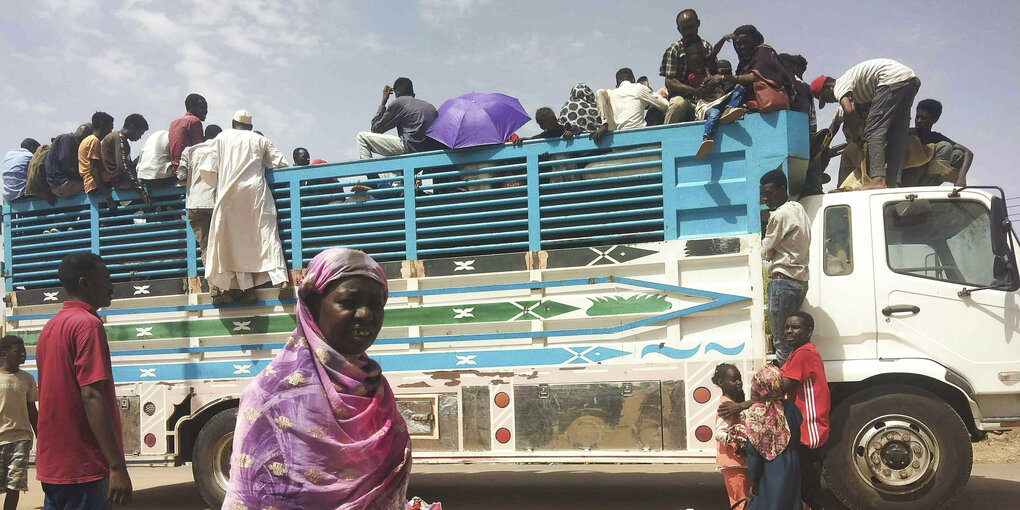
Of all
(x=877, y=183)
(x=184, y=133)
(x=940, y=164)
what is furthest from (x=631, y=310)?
(x=184, y=133)

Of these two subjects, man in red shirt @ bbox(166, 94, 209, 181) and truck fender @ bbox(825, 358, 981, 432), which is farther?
man in red shirt @ bbox(166, 94, 209, 181)

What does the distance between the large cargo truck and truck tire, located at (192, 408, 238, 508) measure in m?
0.02

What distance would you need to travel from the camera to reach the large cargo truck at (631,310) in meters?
5.07

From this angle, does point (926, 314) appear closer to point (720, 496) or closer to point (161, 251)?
point (720, 496)

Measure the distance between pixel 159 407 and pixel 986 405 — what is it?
5820mm

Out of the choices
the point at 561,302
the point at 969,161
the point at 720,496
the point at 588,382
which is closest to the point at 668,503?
the point at 720,496

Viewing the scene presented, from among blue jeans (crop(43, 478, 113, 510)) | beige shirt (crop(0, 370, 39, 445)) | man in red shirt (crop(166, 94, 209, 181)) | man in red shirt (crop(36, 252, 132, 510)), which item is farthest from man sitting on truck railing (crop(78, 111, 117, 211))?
blue jeans (crop(43, 478, 113, 510))

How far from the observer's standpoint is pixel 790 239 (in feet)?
16.4

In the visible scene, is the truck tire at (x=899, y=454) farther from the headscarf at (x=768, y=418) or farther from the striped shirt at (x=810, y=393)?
the headscarf at (x=768, y=418)

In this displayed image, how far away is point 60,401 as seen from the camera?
329cm

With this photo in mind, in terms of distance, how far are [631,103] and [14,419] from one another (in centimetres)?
509

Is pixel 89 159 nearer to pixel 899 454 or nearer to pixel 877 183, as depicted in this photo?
pixel 877 183

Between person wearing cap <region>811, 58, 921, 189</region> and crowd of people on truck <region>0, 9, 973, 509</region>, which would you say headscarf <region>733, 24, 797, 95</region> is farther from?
person wearing cap <region>811, 58, 921, 189</region>

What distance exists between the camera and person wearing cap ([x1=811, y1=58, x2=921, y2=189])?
18.3ft
